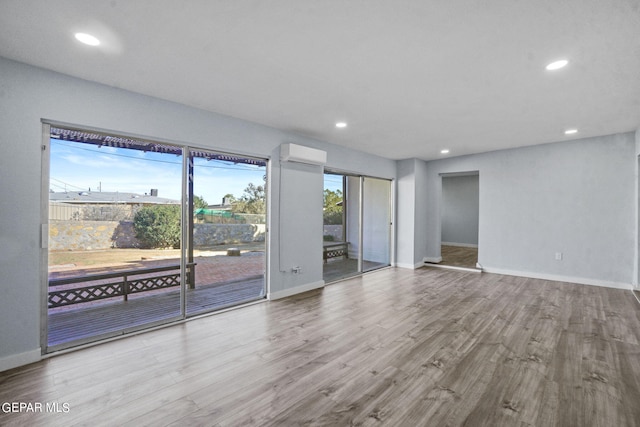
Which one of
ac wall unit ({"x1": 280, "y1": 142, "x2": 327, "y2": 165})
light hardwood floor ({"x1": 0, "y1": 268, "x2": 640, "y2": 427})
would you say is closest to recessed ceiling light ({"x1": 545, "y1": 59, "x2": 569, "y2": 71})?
light hardwood floor ({"x1": 0, "y1": 268, "x2": 640, "y2": 427})

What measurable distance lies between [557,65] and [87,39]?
145 inches

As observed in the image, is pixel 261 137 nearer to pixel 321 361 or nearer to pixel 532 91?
pixel 321 361

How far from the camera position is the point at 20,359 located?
2.37m

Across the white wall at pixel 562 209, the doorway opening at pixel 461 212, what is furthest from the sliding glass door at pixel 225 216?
the doorway opening at pixel 461 212

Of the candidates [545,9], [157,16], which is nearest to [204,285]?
[157,16]

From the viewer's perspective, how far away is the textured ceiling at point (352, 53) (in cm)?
175

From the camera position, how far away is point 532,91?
2.92 m

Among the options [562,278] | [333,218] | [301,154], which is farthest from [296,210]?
[562,278]

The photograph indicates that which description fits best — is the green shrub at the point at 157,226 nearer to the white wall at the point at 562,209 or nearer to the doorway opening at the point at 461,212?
the white wall at the point at 562,209

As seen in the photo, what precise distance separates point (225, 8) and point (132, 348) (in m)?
2.94

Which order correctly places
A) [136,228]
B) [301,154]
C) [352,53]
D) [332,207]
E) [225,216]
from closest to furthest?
[352,53] < [136,228] < [301,154] < [225,216] < [332,207]

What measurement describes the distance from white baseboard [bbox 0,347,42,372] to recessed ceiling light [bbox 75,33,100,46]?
2552 mm

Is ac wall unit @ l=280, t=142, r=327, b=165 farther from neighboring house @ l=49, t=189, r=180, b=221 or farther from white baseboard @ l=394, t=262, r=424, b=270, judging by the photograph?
white baseboard @ l=394, t=262, r=424, b=270

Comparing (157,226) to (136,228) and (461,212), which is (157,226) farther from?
(461,212)
